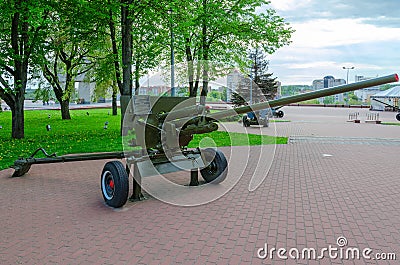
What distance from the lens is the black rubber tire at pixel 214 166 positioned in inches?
291

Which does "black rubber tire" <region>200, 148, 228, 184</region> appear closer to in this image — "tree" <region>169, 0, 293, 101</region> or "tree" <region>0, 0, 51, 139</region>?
"tree" <region>0, 0, 51, 139</region>

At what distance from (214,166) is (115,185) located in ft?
7.42

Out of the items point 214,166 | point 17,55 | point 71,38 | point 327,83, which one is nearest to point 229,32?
point 71,38

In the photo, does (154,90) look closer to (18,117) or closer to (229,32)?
(18,117)

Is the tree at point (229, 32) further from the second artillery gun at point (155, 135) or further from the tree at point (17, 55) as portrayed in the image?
the second artillery gun at point (155, 135)

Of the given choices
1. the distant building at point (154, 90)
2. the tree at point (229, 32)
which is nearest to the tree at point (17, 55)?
the tree at point (229, 32)

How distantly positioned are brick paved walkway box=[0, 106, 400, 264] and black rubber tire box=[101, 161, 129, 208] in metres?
0.17

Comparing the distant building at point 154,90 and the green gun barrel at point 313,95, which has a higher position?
the distant building at point 154,90

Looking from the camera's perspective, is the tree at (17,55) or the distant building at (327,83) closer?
the distant building at (327,83)

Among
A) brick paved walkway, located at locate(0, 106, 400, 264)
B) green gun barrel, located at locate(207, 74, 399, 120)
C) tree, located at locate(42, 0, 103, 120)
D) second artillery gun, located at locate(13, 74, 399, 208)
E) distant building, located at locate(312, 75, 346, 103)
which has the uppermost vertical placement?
tree, located at locate(42, 0, 103, 120)

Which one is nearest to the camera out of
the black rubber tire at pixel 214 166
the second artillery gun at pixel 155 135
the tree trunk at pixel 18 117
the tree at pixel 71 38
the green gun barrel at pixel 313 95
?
the green gun barrel at pixel 313 95

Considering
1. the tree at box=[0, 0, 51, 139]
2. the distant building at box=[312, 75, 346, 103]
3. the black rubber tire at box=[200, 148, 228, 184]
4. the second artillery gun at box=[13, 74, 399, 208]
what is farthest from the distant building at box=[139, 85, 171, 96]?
the tree at box=[0, 0, 51, 139]

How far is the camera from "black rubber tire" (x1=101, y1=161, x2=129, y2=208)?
5.88 m

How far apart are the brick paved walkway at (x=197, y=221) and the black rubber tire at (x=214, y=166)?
1.36 ft
